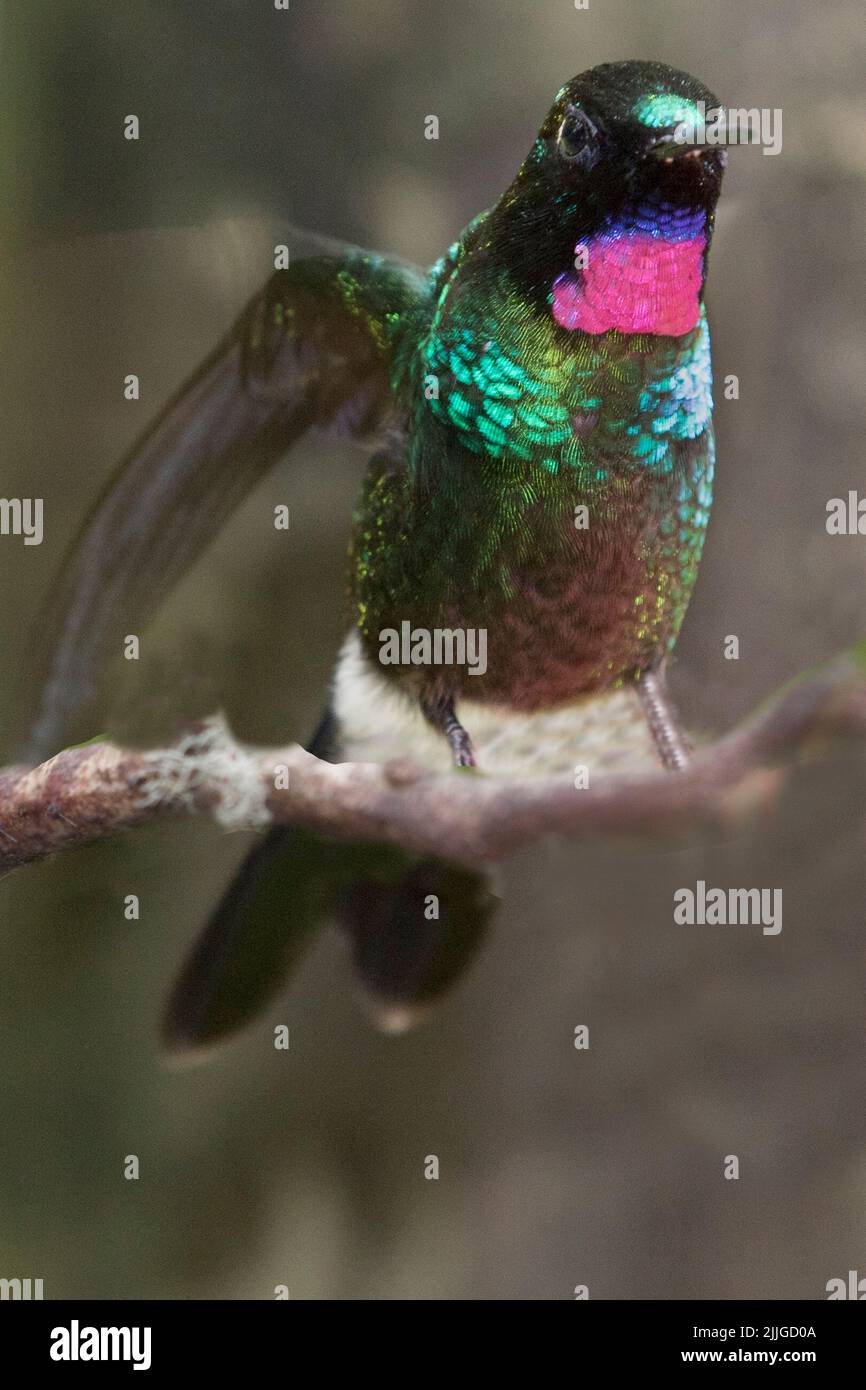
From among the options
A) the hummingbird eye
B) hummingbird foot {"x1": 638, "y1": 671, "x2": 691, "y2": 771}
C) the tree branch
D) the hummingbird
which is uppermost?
the hummingbird eye

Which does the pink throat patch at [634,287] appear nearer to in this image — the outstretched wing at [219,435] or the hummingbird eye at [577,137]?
the hummingbird eye at [577,137]

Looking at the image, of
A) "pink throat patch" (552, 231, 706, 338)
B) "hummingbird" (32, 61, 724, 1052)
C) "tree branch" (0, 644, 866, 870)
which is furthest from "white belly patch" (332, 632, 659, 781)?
"pink throat patch" (552, 231, 706, 338)

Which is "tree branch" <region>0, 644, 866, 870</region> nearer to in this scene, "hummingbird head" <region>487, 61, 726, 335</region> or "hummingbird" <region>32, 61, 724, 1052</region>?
"hummingbird" <region>32, 61, 724, 1052</region>

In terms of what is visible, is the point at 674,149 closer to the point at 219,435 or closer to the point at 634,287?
the point at 634,287

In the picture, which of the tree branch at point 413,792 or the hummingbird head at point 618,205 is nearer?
the tree branch at point 413,792

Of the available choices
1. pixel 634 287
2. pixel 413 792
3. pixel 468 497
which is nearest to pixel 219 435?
pixel 468 497

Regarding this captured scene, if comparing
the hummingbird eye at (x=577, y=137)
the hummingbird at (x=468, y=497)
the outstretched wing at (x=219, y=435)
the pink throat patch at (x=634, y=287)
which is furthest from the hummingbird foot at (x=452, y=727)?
the hummingbird eye at (x=577, y=137)
